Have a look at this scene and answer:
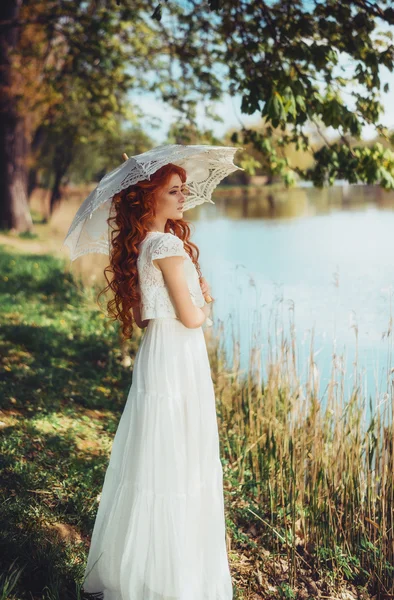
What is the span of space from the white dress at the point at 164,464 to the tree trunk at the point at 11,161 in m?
12.4

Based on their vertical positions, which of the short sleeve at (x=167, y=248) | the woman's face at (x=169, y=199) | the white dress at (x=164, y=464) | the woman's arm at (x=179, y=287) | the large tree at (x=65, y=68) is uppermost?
the large tree at (x=65, y=68)

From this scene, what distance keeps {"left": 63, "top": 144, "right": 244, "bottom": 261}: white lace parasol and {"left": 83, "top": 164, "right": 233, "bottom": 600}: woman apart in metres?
0.10

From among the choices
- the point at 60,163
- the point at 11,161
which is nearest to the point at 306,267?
the point at 11,161

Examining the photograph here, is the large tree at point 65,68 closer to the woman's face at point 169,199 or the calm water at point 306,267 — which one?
the calm water at point 306,267

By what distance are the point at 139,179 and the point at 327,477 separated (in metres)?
2.11

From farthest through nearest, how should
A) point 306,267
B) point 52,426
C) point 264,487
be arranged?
point 306,267, point 52,426, point 264,487

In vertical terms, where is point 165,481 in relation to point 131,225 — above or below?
below

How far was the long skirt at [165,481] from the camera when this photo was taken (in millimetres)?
2395

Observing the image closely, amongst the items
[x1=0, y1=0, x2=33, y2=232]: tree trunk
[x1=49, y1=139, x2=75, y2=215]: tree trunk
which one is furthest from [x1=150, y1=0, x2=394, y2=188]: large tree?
[x1=49, y1=139, x2=75, y2=215]: tree trunk

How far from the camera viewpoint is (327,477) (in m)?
3.49

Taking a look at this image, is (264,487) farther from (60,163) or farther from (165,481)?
(60,163)

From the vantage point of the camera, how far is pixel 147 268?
241 centimetres

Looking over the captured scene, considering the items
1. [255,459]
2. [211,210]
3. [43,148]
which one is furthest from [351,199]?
[255,459]

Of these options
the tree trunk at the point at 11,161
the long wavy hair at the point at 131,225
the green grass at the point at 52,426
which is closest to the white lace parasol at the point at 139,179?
the long wavy hair at the point at 131,225
